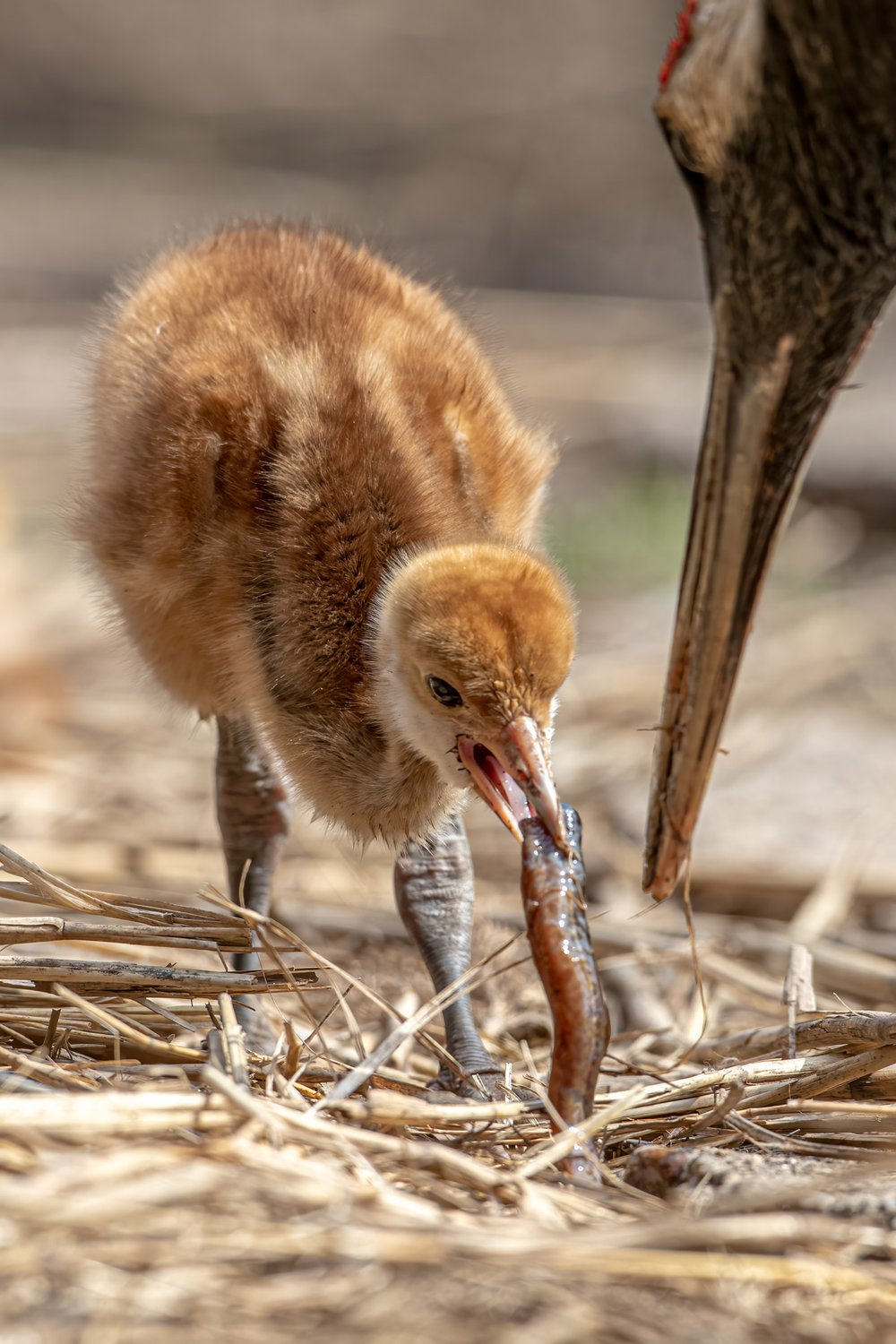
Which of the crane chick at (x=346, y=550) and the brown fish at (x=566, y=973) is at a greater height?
the crane chick at (x=346, y=550)

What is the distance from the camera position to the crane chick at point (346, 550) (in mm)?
2350

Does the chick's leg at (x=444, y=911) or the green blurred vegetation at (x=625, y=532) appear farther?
the green blurred vegetation at (x=625, y=532)

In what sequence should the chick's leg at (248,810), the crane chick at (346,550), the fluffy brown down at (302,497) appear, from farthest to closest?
the chick's leg at (248,810) → the fluffy brown down at (302,497) → the crane chick at (346,550)

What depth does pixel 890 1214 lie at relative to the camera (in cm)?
185

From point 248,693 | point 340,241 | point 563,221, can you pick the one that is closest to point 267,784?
point 248,693

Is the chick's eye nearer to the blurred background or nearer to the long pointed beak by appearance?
A: the long pointed beak

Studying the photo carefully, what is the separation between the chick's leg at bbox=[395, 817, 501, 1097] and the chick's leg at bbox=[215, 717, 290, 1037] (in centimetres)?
39

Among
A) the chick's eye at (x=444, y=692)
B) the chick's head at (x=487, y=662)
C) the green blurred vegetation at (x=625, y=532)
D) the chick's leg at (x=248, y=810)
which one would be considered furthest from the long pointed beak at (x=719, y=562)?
the green blurred vegetation at (x=625, y=532)

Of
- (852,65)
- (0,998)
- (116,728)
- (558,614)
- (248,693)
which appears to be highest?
(852,65)

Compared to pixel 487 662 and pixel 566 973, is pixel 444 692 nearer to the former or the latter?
pixel 487 662

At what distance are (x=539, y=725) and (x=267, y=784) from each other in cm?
98

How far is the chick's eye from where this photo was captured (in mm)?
2354

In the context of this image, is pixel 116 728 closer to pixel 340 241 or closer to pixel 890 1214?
pixel 340 241

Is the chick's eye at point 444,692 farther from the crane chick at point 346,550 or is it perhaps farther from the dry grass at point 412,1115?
the dry grass at point 412,1115
